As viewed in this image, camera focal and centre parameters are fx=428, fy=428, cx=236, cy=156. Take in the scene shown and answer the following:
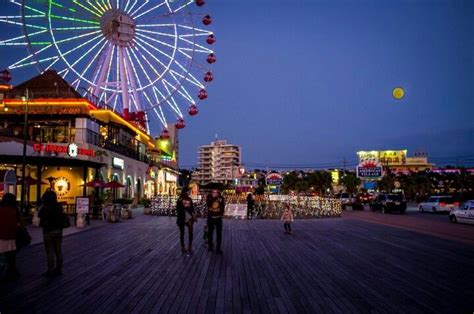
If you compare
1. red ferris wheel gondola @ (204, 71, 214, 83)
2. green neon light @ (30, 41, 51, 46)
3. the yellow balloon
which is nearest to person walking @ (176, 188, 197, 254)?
the yellow balloon

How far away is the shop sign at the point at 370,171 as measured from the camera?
37.0m

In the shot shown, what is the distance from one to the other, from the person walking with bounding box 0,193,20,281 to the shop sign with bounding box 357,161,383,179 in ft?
105

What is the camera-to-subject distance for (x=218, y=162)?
164875mm

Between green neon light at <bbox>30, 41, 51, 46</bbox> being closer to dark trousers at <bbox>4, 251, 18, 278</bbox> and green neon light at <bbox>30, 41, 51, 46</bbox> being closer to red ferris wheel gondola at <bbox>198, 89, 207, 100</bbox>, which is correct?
red ferris wheel gondola at <bbox>198, 89, 207, 100</bbox>

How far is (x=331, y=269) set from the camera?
9906mm

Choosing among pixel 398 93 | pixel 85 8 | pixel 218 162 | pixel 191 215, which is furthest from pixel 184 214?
pixel 218 162

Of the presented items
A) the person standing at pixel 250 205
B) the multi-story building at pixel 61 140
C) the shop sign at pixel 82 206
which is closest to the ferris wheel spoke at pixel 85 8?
the multi-story building at pixel 61 140

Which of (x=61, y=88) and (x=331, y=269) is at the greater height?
(x=61, y=88)

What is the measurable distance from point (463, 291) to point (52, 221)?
8.16m

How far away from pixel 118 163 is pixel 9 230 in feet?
107

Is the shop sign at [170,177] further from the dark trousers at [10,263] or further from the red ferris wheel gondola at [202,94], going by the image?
the dark trousers at [10,263]

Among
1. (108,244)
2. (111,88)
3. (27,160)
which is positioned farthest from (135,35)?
(108,244)

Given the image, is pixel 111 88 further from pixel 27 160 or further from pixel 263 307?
pixel 263 307

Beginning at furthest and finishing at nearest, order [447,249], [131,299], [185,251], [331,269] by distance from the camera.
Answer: [447,249] → [185,251] → [331,269] → [131,299]
